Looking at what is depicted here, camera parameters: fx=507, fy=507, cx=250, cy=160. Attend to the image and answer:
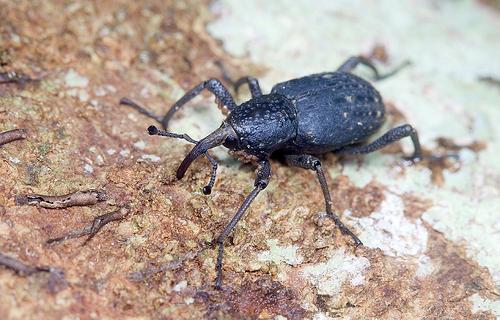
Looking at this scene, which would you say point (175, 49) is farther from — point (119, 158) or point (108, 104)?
point (119, 158)

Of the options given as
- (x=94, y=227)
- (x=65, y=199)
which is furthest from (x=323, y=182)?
(x=65, y=199)

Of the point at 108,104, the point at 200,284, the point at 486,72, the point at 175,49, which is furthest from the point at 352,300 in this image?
the point at 486,72

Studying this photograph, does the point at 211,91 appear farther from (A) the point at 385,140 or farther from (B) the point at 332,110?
(A) the point at 385,140

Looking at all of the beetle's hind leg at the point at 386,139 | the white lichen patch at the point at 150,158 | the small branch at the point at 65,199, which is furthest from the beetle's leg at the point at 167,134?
the beetle's hind leg at the point at 386,139

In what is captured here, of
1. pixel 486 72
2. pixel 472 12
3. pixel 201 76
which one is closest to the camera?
pixel 201 76

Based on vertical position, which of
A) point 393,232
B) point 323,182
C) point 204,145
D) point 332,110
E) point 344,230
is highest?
point 204,145

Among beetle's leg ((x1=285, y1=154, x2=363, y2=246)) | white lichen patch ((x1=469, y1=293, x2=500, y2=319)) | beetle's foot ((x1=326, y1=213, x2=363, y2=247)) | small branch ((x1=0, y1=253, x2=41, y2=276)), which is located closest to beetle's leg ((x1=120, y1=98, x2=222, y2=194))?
beetle's leg ((x1=285, y1=154, x2=363, y2=246))

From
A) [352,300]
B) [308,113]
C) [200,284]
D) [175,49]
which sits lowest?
[352,300]
